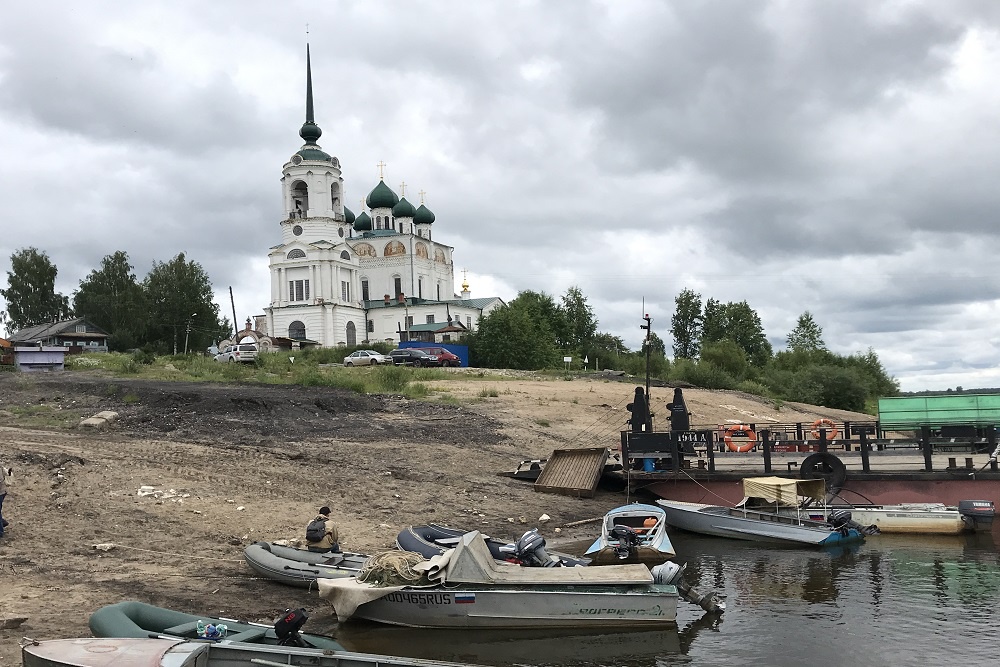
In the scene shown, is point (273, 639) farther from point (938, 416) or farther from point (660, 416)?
point (660, 416)

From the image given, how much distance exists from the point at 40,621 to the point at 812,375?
64.8 meters

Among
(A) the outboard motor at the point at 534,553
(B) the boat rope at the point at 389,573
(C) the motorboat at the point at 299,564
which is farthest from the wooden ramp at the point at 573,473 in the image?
(B) the boat rope at the point at 389,573

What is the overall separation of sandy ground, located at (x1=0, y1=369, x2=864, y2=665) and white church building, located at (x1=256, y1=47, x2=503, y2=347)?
39.9 meters

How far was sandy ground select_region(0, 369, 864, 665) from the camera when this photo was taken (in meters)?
14.4

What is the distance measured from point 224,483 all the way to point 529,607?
10.2 metres

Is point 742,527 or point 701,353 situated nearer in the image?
point 742,527

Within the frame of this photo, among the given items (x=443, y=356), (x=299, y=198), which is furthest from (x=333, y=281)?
(x=443, y=356)

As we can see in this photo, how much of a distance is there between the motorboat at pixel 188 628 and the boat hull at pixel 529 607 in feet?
7.93

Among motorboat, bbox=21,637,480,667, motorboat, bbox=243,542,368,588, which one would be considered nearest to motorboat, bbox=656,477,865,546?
motorboat, bbox=243,542,368,588

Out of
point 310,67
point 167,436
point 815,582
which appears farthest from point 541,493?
point 310,67

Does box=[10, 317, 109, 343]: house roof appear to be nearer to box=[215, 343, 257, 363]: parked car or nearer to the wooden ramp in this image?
box=[215, 343, 257, 363]: parked car

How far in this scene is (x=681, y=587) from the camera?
15.2 metres

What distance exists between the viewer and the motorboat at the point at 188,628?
36.0 feet

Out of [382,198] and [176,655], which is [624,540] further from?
[382,198]
